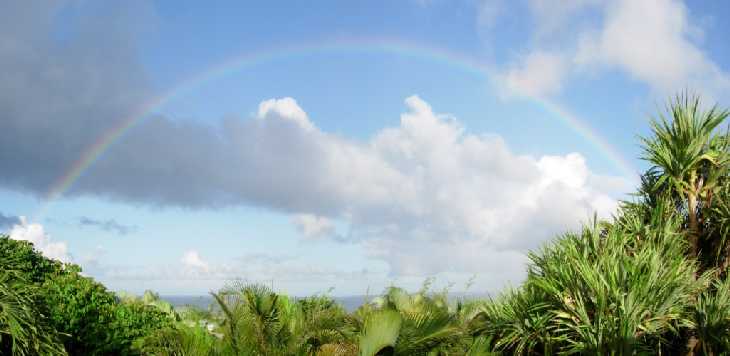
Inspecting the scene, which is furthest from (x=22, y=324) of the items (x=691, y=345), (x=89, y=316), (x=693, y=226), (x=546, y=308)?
(x=693, y=226)

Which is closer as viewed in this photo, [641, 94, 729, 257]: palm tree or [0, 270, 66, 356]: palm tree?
[0, 270, 66, 356]: palm tree

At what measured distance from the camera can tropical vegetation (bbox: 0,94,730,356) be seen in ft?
30.5

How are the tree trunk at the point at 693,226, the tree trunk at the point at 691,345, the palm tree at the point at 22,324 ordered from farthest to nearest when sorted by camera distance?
the tree trunk at the point at 693,226 < the tree trunk at the point at 691,345 < the palm tree at the point at 22,324

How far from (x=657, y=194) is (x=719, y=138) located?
6.18 ft

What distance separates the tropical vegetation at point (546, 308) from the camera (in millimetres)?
9305

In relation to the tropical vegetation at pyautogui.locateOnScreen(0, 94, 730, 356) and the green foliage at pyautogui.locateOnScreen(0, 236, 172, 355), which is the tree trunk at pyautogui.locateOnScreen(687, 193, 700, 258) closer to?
the tropical vegetation at pyautogui.locateOnScreen(0, 94, 730, 356)

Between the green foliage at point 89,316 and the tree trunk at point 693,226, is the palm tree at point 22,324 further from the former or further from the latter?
the tree trunk at point 693,226

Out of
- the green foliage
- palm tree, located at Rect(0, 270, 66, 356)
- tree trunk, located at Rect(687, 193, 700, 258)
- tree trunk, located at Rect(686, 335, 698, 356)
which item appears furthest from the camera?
the green foliage

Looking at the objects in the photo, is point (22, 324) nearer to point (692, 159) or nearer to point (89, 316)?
point (89, 316)

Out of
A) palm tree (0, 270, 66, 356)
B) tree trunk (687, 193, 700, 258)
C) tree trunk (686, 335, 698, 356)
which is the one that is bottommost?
palm tree (0, 270, 66, 356)

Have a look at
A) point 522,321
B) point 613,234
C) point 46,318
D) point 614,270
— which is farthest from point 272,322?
point 613,234

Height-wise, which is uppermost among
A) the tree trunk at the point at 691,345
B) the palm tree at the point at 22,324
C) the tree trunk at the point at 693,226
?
the tree trunk at the point at 693,226

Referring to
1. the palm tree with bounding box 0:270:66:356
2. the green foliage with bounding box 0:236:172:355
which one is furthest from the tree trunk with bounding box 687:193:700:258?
the green foliage with bounding box 0:236:172:355

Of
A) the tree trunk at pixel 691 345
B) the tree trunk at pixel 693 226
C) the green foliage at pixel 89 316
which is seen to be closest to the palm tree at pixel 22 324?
the green foliage at pixel 89 316
